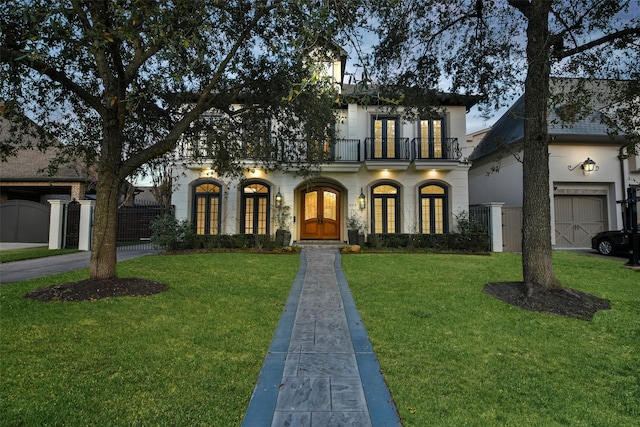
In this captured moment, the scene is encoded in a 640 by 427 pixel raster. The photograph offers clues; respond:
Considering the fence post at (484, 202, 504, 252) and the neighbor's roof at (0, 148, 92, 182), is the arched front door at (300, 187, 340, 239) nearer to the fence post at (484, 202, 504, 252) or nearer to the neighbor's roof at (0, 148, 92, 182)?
the fence post at (484, 202, 504, 252)

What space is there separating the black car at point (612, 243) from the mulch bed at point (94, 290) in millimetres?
14287

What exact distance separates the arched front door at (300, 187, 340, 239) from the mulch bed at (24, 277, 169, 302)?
1002 centimetres

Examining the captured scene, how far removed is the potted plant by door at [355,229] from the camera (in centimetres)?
1427

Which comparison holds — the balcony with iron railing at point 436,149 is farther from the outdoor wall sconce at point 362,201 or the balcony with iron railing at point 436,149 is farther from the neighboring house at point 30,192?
the neighboring house at point 30,192

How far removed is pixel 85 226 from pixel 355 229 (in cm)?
1036

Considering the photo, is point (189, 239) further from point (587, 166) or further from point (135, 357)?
point (587, 166)

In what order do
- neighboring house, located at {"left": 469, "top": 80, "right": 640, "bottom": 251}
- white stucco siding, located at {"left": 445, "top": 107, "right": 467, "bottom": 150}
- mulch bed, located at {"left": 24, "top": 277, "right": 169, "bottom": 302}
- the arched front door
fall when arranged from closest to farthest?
mulch bed, located at {"left": 24, "top": 277, "right": 169, "bottom": 302}
neighboring house, located at {"left": 469, "top": 80, "right": 640, "bottom": 251}
white stucco siding, located at {"left": 445, "top": 107, "right": 467, "bottom": 150}
the arched front door

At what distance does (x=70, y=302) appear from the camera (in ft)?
17.1

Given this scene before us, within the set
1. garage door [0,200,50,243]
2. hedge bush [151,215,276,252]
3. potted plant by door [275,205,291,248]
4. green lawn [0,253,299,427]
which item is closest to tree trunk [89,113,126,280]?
green lawn [0,253,299,427]

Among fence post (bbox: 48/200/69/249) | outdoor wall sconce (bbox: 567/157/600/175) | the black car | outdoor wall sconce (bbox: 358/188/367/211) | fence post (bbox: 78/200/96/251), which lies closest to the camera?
the black car

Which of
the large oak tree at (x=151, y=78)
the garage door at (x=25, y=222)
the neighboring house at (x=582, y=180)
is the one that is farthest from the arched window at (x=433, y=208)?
the garage door at (x=25, y=222)

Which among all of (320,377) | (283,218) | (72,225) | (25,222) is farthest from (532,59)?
(25,222)

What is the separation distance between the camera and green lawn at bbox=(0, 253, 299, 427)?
244 centimetres

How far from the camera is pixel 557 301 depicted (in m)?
5.45
